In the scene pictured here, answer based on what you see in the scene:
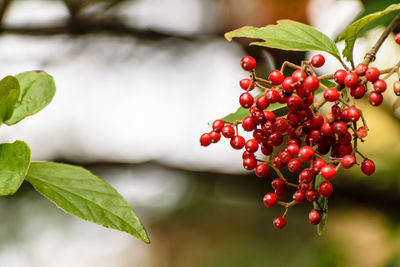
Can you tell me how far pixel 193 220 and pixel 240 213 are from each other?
0.35m

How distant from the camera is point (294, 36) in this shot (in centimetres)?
61

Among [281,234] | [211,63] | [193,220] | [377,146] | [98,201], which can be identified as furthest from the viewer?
[193,220]

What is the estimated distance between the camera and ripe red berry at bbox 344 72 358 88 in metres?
0.57

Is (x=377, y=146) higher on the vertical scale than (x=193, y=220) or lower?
higher

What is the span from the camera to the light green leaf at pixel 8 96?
527 mm

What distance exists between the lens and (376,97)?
1.94 ft

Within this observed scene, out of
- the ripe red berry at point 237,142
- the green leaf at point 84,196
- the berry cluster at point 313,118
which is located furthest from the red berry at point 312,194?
the green leaf at point 84,196

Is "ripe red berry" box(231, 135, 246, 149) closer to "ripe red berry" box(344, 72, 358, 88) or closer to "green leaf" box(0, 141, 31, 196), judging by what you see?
"ripe red berry" box(344, 72, 358, 88)

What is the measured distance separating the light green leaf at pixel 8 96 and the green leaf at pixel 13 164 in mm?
34

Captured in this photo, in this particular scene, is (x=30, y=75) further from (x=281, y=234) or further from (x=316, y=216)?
(x=281, y=234)

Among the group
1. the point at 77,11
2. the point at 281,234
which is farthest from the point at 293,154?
the point at 281,234

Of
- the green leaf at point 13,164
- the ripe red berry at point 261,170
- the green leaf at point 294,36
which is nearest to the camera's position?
the green leaf at point 13,164

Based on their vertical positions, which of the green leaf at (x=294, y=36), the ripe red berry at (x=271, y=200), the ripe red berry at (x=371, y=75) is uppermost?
the green leaf at (x=294, y=36)

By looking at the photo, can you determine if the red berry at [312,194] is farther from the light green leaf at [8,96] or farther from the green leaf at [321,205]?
the light green leaf at [8,96]
